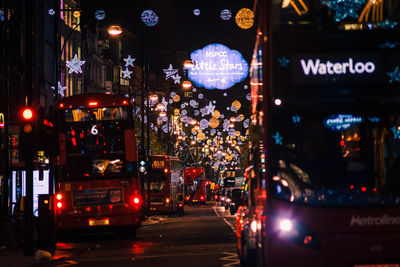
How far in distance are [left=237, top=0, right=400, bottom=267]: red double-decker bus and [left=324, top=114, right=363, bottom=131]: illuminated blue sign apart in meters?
0.01

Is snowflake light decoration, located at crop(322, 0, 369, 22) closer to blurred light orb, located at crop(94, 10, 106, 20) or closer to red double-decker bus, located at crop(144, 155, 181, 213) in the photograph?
blurred light orb, located at crop(94, 10, 106, 20)

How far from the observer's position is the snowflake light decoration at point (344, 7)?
12234 millimetres

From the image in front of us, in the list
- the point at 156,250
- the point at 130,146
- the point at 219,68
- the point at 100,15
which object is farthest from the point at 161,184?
the point at 156,250

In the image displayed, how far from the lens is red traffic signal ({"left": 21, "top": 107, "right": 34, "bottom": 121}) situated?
21328 millimetres

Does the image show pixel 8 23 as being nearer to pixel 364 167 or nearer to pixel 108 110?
pixel 108 110

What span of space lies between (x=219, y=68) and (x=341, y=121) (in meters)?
34.5

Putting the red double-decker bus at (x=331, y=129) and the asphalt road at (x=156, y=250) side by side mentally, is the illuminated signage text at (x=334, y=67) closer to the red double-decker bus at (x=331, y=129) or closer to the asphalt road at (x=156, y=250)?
the red double-decker bus at (x=331, y=129)

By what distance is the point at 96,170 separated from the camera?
29266mm

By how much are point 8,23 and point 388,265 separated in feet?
114

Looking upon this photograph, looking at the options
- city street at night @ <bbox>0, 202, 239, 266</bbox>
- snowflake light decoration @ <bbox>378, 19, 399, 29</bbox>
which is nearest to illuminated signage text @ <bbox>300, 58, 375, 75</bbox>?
snowflake light decoration @ <bbox>378, 19, 399, 29</bbox>

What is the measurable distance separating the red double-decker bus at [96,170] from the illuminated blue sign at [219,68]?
16.5 meters

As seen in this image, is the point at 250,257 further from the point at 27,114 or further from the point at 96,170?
the point at 96,170

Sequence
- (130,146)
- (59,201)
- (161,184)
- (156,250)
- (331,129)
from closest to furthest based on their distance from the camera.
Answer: (331,129) → (156,250) → (130,146) → (59,201) → (161,184)

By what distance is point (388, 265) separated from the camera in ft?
38.3
